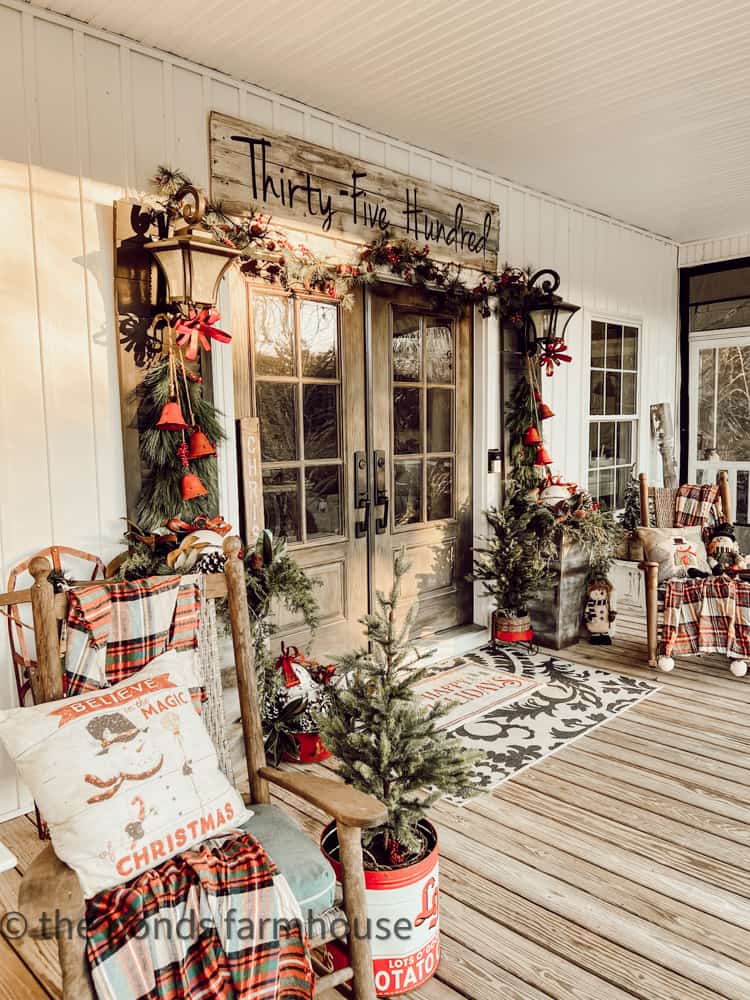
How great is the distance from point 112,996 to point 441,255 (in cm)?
386

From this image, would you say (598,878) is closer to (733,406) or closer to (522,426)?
A: (522,426)

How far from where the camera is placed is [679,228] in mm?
6082

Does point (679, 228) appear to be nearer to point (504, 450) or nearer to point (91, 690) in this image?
point (504, 450)

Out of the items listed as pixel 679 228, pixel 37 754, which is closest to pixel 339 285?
pixel 37 754

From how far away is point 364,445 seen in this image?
404 centimetres

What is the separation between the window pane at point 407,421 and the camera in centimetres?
425

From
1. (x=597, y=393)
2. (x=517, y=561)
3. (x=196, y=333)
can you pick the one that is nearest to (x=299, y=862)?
(x=196, y=333)

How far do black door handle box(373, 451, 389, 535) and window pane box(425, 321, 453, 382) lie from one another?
67cm

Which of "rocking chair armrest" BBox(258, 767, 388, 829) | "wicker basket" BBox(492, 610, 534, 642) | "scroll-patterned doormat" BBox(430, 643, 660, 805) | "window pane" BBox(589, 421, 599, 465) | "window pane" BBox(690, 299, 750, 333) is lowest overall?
"scroll-patterned doormat" BBox(430, 643, 660, 805)

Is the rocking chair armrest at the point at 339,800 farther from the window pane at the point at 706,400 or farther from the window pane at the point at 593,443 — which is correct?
the window pane at the point at 706,400

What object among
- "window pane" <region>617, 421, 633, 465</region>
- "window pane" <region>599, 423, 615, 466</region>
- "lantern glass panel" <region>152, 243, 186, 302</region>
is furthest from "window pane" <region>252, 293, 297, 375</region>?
"window pane" <region>617, 421, 633, 465</region>

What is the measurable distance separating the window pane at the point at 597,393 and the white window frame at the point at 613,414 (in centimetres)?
4

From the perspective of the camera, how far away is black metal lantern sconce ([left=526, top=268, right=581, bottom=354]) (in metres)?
4.63

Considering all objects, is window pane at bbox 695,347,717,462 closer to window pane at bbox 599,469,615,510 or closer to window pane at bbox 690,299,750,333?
window pane at bbox 690,299,750,333
